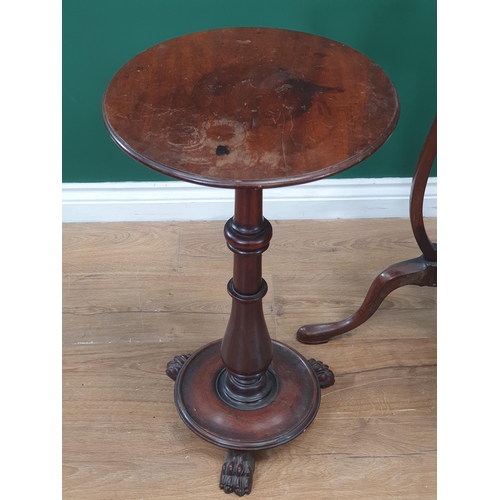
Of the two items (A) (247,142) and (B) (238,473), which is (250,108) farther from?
(B) (238,473)

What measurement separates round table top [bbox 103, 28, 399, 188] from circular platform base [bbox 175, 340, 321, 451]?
0.70 m

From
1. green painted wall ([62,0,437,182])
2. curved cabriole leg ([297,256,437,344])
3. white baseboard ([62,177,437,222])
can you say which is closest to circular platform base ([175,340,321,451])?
curved cabriole leg ([297,256,437,344])

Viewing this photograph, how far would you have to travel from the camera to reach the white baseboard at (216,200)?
2.29m

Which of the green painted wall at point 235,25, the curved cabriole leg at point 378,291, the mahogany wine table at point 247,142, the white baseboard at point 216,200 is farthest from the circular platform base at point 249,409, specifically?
the green painted wall at point 235,25

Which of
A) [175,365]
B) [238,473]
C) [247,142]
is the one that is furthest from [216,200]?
[247,142]

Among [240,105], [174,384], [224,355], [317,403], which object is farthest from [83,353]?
[240,105]

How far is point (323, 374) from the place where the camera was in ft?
5.87

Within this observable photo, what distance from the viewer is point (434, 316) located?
200 cm

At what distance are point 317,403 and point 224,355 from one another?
0.25 m

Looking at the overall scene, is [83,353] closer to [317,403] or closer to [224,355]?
[224,355]

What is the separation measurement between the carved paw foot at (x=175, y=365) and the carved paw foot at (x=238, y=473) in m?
0.28

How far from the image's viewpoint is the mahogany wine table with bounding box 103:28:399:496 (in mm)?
1191

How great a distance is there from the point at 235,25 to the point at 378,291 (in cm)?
84

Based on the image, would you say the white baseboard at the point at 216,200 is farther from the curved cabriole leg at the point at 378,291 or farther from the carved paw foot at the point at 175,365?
the carved paw foot at the point at 175,365
